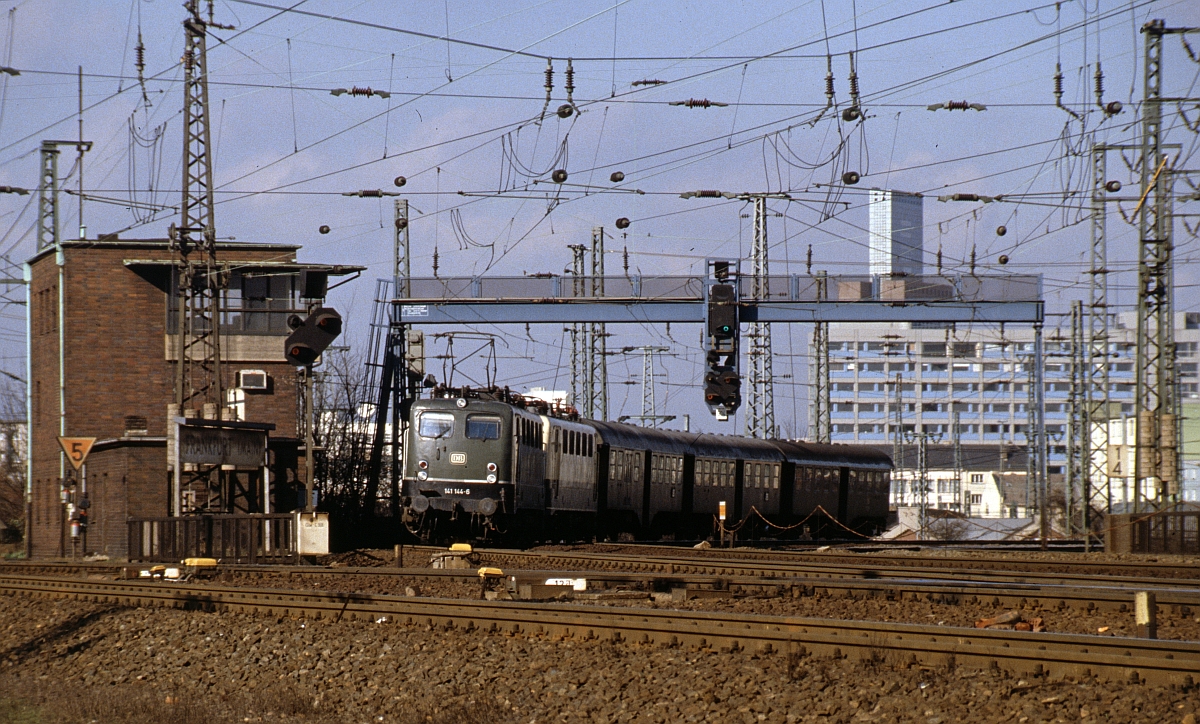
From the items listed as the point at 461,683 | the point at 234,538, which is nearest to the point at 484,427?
the point at 234,538

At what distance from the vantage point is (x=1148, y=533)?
77.7 feet

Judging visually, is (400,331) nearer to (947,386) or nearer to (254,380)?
(254,380)

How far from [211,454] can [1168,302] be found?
18.0 meters

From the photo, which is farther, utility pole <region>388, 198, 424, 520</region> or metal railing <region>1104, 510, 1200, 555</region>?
utility pole <region>388, 198, 424, 520</region>

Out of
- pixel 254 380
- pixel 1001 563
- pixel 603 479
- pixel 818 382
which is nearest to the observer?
pixel 1001 563

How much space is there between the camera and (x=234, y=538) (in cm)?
2098

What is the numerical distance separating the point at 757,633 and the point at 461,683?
215 cm

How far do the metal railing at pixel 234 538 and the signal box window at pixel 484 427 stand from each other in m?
5.83

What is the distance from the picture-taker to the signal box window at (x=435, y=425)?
26859mm

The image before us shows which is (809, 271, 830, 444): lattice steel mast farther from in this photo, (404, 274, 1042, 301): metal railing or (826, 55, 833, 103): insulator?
(826, 55, 833, 103): insulator

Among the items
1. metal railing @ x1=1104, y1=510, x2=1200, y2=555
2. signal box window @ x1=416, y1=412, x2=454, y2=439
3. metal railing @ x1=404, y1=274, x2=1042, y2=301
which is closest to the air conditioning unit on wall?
metal railing @ x1=404, y1=274, x2=1042, y2=301

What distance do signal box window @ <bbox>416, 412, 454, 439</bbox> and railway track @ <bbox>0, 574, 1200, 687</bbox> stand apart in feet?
40.1

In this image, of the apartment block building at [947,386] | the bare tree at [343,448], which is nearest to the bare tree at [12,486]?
the bare tree at [343,448]

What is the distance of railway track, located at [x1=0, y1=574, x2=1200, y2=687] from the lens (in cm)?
823
